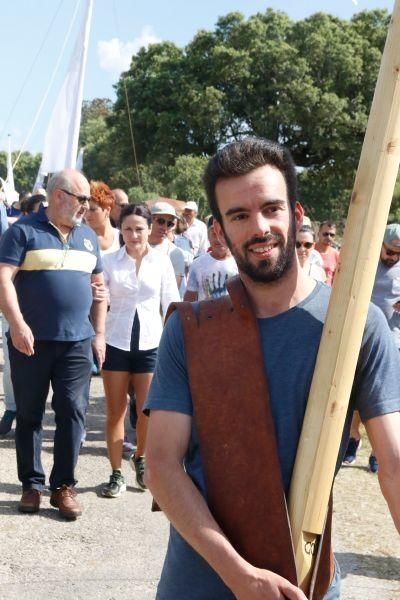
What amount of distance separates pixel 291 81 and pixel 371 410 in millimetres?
37333

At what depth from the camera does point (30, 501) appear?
546cm

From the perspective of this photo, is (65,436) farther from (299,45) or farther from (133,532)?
(299,45)

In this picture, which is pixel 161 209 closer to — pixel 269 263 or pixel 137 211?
pixel 137 211

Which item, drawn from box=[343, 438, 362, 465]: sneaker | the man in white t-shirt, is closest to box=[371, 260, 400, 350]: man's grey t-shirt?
box=[343, 438, 362, 465]: sneaker

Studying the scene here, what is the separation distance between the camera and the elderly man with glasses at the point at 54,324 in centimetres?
534

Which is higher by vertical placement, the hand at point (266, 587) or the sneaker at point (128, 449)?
the hand at point (266, 587)

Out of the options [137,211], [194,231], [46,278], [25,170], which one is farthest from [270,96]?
[25,170]

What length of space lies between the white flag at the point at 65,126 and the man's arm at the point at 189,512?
7.82m

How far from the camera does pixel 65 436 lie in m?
5.50

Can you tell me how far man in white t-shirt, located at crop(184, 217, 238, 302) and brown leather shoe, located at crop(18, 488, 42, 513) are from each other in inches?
80.8

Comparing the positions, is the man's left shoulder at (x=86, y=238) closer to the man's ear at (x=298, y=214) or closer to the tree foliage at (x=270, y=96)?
the man's ear at (x=298, y=214)

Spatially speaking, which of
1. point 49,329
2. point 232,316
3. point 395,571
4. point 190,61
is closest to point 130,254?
point 49,329

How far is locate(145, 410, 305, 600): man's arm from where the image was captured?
1739 mm

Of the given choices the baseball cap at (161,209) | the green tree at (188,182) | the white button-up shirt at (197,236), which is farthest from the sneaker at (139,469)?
the green tree at (188,182)
